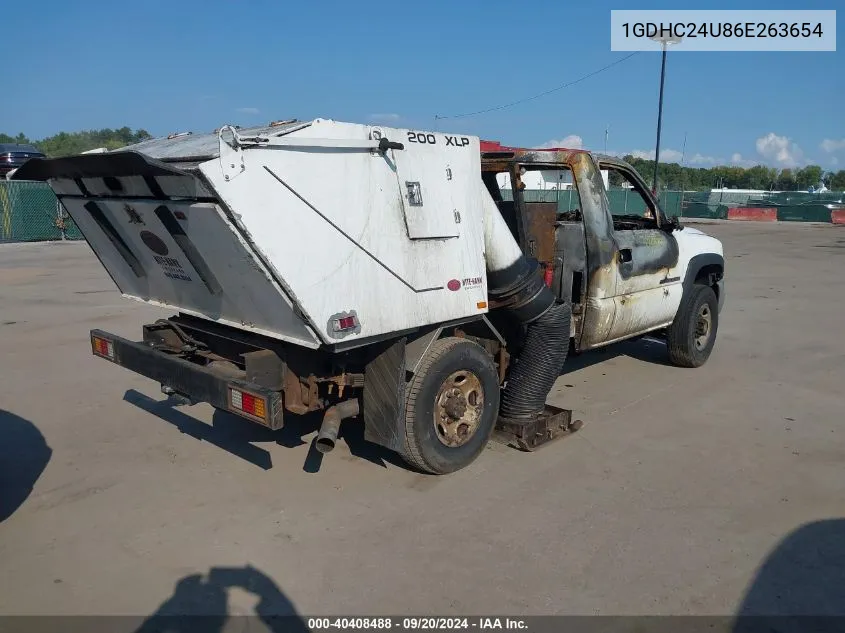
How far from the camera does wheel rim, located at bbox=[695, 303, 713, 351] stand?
24.7ft

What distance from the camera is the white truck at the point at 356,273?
3523 mm

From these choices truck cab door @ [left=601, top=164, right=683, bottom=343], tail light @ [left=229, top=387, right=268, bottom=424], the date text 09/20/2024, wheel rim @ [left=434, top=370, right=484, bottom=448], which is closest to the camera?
the date text 09/20/2024

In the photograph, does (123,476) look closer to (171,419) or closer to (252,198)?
(171,419)

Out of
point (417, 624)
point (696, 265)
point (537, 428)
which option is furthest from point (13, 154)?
point (417, 624)

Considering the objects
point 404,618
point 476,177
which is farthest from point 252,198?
point 404,618

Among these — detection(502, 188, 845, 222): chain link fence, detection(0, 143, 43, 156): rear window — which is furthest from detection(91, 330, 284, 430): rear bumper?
detection(502, 188, 845, 222): chain link fence

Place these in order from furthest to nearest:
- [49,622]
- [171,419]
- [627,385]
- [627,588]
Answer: [627,385]
[171,419]
[627,588]
[49,622]

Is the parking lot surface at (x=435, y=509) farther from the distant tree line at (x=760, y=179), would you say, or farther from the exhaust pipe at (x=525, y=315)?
the distant tree line at (x=760, y=179)

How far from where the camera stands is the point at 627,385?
6.93m

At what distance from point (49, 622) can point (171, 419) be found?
109 inches

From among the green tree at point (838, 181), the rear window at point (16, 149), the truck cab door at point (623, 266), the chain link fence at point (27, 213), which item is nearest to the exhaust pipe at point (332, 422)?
the truck cab door at point (623, 266)

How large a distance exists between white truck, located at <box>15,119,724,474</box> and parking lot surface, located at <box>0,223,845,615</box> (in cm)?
52

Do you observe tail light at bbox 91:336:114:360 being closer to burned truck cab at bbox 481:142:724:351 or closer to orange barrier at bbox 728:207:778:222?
burned truck cab at bbox 481:142:724:351

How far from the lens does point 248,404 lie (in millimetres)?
3941
